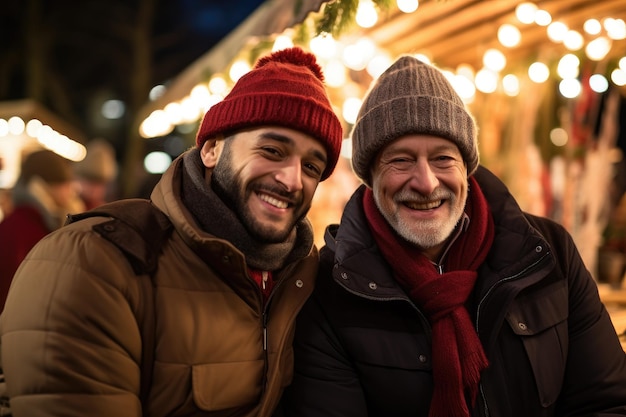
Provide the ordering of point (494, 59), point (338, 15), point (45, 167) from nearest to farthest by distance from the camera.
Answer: point (338, 15)
point (45, 167)
point (494, 59)

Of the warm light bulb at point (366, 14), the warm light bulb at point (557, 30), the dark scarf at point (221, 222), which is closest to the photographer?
the dark scarf at point (221, 222)

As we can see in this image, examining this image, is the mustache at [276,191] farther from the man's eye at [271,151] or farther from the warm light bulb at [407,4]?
the warm light bulb at [407,4]

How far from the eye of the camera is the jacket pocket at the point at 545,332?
230 centimetres

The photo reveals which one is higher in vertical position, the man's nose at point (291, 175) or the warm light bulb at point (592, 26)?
the warm light bulb at point (592, 26)

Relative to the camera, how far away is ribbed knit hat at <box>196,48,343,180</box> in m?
2.34

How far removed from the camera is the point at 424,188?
8.30 feet

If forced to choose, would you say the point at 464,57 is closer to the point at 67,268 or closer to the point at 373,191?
the point at 373,191

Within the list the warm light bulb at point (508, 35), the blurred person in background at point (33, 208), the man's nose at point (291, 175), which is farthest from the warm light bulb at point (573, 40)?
the blurred person in background at point (33, 208)

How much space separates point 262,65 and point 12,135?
557 cm

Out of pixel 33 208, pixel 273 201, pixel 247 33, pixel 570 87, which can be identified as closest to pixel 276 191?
pixel 273 201

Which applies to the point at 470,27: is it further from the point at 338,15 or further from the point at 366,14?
the point at 338,15

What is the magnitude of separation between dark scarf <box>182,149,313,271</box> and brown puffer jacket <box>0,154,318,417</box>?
0.18 ft

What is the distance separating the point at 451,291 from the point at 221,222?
2.91 feet

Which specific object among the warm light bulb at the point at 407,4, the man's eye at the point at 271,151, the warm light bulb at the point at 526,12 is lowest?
the man's eye at the point at 271,151
